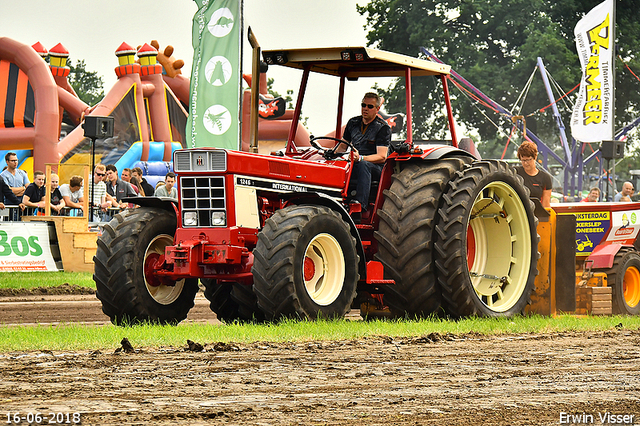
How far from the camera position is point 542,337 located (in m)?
8.48

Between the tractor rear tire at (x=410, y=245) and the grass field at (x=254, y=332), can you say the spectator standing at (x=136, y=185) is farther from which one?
the tractor rear tire at (x=410, y=245)

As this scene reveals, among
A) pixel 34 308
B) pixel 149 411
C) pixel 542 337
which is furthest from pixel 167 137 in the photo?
pixel 149 411

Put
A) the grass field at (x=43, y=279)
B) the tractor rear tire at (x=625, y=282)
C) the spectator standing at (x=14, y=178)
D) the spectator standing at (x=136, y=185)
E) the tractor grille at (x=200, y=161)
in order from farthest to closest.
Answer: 1. the spectator standing at (x=136, y=185)
2. the spectator standing at (x=14, y=178)
3. the grass field at (x=43, y=279)
4. the tractor rear tire at (x=625, y=282)
5. the tractor grille at (x=200, y=161)

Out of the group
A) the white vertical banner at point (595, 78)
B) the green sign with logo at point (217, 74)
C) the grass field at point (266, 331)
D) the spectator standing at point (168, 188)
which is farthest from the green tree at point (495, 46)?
the grass field at point (266, 331)

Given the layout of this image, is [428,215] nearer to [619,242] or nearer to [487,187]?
[487,187]

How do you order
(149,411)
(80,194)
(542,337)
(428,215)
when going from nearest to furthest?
(149,411) → (542,337) → (428,215) → (80,194)

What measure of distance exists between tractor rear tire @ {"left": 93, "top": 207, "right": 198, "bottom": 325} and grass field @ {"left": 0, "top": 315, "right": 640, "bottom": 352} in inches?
16.1

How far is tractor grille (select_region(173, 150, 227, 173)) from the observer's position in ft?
28.3

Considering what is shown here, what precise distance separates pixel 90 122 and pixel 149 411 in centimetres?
1601

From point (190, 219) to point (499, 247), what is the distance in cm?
365

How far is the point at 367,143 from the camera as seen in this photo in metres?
9.80

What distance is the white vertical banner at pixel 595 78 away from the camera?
2800 centimetres

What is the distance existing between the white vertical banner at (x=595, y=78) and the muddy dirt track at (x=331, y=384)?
21845mm

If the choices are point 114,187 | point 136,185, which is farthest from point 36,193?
point 136,185
